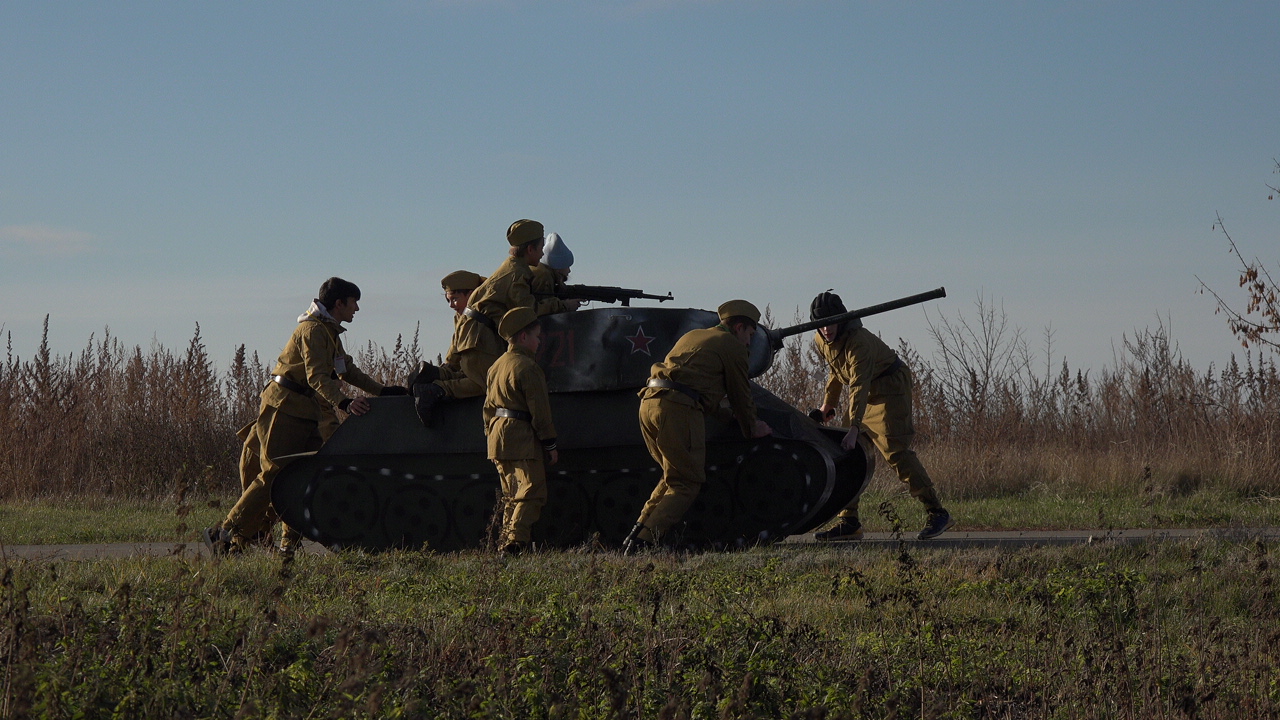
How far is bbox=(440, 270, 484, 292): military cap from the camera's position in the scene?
35.3 ft

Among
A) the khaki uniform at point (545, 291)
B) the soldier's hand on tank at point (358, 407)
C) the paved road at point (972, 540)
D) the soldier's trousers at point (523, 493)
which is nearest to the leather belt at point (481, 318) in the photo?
the khaki uniform at point (545, 291)

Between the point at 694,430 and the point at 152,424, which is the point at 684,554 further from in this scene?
the point at 152,424

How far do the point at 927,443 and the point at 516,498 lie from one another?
847 cm

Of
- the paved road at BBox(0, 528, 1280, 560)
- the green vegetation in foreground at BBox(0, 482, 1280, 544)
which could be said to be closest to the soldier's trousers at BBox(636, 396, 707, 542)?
the paved road at BBox(0, 528, 1280, 560)

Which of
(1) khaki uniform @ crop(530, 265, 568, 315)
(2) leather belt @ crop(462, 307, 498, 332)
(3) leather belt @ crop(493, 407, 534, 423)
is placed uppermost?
(1) khaki uniform @ crop(530, 265, 568, 315)

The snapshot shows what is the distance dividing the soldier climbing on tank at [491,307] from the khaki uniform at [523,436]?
0.83 metres

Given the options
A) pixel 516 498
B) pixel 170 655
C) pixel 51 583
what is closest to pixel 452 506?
pixel 516 498

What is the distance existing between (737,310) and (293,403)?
11.3 feet

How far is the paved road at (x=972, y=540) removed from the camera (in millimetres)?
9555

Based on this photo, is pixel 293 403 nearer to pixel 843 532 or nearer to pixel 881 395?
pixel 843 532

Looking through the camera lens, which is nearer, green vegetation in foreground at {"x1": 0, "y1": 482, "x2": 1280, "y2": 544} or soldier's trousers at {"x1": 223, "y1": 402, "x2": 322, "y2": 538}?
soldier's trousers at {"x1": 223, "y1": 402, "x2": 322, "y2": 538}

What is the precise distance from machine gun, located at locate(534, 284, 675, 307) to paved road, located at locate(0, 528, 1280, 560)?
2399 mm

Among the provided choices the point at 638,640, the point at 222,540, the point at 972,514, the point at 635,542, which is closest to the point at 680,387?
the point at 635,542

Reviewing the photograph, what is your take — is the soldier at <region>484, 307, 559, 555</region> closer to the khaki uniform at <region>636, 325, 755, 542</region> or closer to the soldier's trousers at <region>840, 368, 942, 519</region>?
the khaki uniform at <region>636, 325, 755, 542</region>
